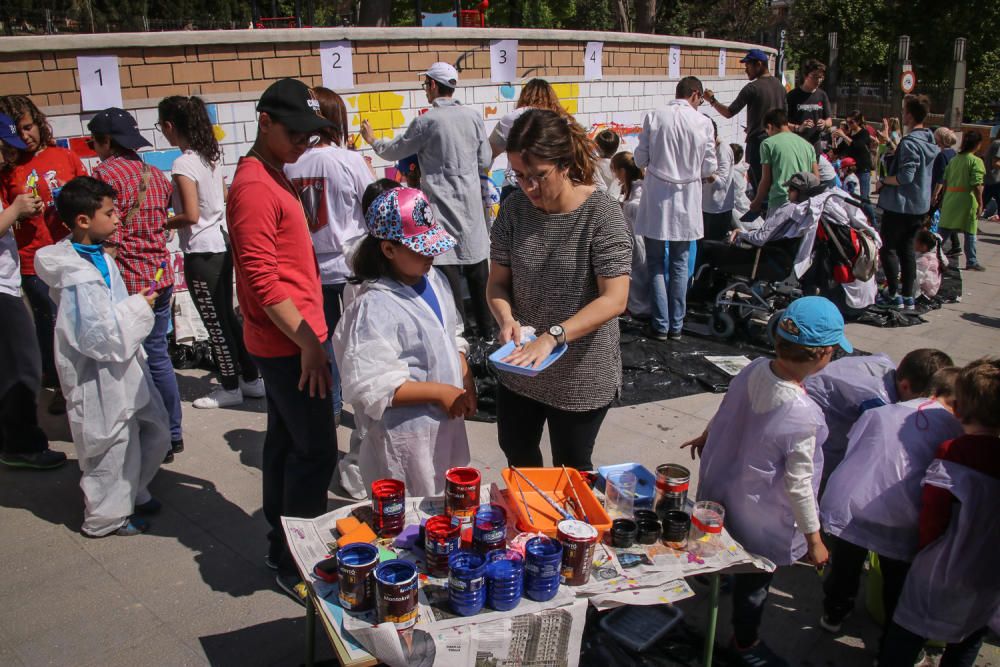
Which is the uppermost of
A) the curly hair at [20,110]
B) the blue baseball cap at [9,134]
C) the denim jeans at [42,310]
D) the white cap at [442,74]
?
the white cap at [442,74]

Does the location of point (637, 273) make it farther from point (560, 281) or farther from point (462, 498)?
point (462, 498)

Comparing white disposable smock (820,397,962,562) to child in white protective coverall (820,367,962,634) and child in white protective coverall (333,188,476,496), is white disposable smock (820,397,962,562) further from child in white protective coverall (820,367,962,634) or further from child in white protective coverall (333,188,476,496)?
child in white protective coverall (333,188,476,496)

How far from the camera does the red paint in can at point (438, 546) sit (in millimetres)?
2248

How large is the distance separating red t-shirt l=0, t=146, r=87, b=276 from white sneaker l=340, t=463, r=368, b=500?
203 centimetres

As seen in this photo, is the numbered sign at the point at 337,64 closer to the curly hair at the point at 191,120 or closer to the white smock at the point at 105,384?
the curly hair at the point at 191,120

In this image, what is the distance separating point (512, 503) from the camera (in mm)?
2506

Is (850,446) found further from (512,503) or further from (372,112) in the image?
(372,112)

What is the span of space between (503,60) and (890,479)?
6681 millimetres

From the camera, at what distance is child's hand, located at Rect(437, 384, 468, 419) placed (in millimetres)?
2746

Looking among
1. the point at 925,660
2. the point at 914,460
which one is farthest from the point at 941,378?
the point at 925,660

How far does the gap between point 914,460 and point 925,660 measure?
0.84 m

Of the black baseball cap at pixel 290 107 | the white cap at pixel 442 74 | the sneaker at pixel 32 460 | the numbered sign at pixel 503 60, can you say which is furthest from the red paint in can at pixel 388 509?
the numbered sign at pixel 503 60

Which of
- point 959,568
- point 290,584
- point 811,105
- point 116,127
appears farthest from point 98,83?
point 811,105

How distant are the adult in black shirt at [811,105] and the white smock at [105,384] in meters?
7.84
